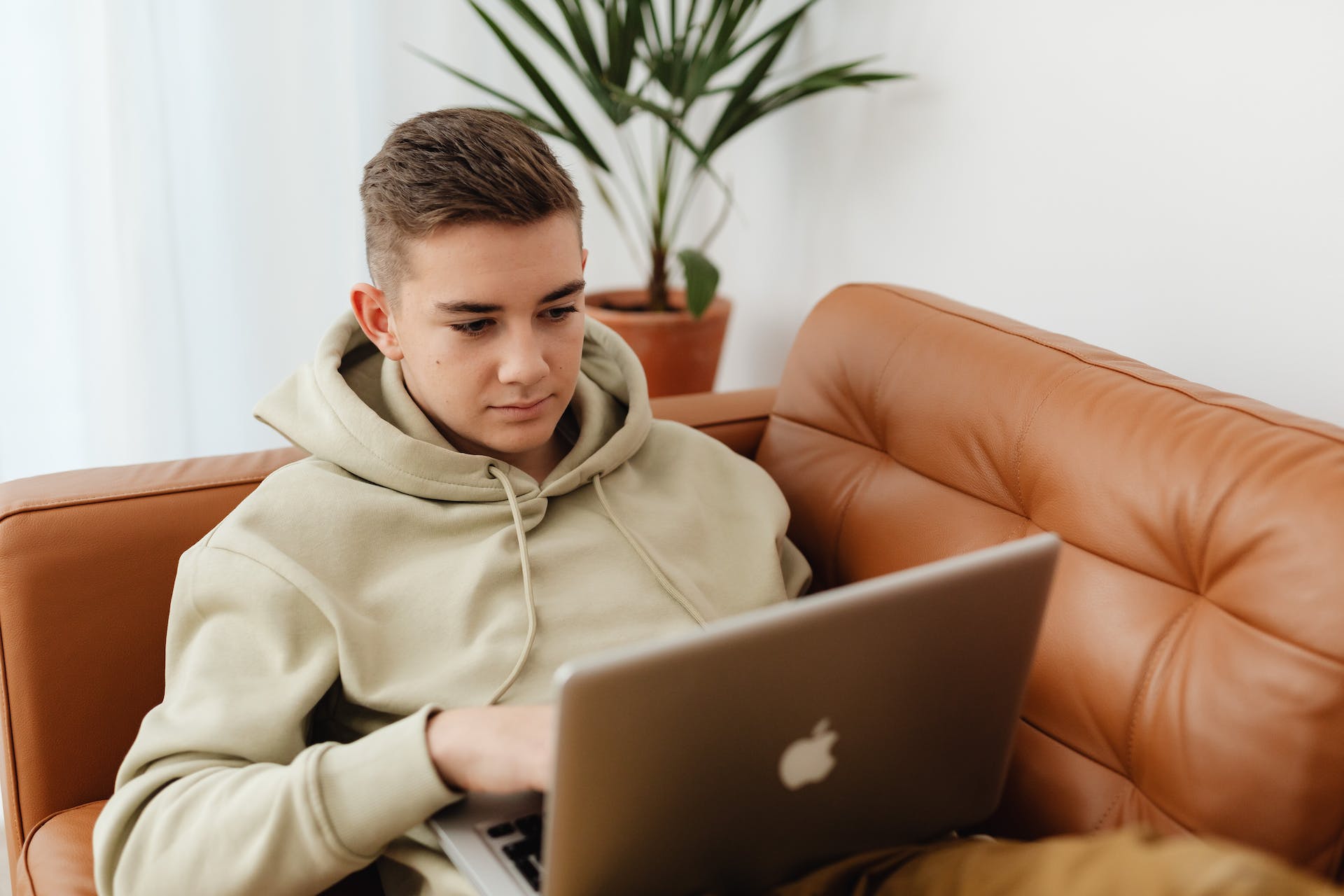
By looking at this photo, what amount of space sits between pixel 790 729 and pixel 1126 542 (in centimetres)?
49

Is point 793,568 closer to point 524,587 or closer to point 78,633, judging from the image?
point 524,587

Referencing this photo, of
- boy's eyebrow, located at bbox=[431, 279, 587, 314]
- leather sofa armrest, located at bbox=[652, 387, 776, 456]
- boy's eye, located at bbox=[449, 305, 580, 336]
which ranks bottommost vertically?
leather sofa armrest, located at bbox=[652, 387, 776, 456]

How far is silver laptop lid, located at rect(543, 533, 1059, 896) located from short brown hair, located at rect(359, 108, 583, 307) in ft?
1.81

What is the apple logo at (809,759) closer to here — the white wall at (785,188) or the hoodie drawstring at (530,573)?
the hoodie drawstring at (530,573)

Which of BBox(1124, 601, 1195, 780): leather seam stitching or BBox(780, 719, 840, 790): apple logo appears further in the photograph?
BBox(1124, 601, 1195, 780): leather seam stitching

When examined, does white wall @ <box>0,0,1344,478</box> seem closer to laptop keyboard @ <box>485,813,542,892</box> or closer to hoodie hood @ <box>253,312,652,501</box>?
hoodie hood @ <box>253,312,652,501</box>

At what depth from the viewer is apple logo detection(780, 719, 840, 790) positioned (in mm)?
786

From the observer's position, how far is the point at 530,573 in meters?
1.19

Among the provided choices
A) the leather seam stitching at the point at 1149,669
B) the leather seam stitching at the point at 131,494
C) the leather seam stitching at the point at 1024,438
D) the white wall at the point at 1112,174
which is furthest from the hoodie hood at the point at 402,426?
the white wall at the point at 1112,174

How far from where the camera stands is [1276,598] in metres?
0.94

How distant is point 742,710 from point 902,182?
1.62 metres

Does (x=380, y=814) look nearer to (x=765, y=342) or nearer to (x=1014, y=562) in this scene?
(x=1014, y=562)

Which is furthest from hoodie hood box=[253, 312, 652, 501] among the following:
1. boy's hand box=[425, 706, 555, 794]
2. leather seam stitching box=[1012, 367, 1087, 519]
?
leather seam stitching box=[1012, 367, 1087, 519]

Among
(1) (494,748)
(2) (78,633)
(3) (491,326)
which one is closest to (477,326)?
(3) (491,326)
